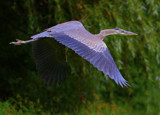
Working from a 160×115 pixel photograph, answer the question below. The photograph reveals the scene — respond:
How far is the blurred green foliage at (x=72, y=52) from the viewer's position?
444cm

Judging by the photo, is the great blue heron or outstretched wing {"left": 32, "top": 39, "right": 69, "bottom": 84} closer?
the great blue heron

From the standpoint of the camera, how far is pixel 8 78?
531cm

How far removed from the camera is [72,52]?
14.6 feet

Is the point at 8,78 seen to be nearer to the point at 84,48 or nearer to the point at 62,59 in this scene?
the point at 62,59

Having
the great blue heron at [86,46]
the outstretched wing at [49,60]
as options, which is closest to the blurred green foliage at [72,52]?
the outstretched wing at [49,60]

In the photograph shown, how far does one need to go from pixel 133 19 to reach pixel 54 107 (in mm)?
2014

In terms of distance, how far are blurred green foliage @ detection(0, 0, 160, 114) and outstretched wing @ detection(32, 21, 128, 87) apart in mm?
772

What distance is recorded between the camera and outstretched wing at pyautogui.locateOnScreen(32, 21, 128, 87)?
10.3 feet

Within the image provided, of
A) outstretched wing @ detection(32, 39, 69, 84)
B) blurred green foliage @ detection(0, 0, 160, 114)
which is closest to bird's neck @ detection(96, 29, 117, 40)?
blurred green foliage @ detection(0, 0, 160, 114)

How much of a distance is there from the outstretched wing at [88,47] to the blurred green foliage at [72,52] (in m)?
0.77

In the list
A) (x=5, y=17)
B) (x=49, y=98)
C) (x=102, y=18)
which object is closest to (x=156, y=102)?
(x=49, y=98)

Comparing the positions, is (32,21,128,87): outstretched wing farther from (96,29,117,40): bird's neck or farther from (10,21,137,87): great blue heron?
(96,29,117,40): bird's neck

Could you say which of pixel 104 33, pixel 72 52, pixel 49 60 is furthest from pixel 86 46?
pixel 72 52

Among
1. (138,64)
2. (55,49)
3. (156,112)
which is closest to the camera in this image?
(55,49)
